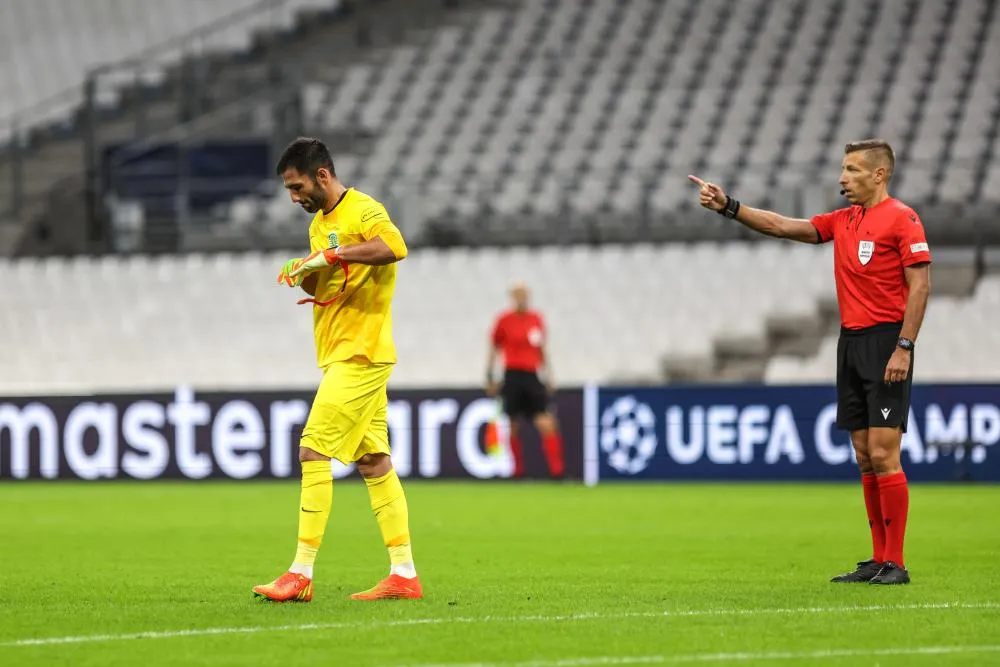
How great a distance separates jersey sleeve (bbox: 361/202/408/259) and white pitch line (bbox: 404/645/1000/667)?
224cm

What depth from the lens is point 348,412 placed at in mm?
7293

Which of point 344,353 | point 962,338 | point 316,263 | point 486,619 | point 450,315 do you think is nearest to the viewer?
point 486,619

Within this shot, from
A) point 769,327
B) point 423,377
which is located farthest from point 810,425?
point 423,377

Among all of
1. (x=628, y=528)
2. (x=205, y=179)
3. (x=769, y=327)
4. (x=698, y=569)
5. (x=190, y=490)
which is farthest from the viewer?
(x=205, y=179)

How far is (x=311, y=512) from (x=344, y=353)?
71cm

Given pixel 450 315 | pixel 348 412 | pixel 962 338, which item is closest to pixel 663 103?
pixel 450 315

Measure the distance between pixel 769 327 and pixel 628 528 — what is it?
857 cm

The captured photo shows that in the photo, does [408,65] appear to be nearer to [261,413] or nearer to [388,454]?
[261,413]

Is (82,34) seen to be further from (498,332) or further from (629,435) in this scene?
(629,435)

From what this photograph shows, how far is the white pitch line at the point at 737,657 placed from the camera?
18.2 ft

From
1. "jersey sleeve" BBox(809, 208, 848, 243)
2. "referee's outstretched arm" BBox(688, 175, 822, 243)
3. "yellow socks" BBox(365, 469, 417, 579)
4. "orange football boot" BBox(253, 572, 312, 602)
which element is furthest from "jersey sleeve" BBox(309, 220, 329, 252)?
"jersey sleeve" BBox(809, 208, 848, 243)

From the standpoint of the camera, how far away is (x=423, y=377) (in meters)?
20.4

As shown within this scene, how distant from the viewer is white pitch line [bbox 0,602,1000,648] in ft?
20.4

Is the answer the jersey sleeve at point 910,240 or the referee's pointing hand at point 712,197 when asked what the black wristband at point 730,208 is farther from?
the jersey sleeve at point 910,240
